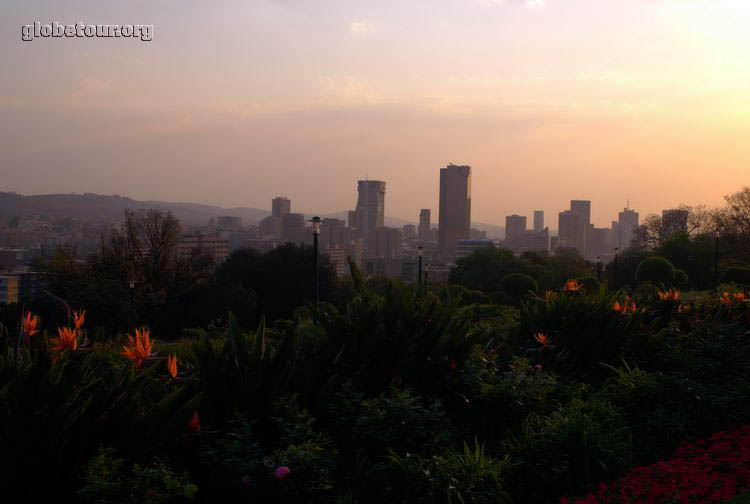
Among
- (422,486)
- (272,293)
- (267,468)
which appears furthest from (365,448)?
(272,293)

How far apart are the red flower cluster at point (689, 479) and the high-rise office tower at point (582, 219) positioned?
552 ft

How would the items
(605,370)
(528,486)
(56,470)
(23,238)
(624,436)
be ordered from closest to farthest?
(56,470) < (528,486) < (624,436) < (605,370) < (23,238)

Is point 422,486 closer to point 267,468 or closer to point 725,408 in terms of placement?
point 267,468

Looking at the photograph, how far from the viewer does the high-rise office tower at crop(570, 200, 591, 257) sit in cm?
17377

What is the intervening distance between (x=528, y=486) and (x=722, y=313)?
16.9ft

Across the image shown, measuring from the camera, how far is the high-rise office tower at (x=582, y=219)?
6842 inches

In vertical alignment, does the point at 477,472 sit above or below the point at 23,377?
below

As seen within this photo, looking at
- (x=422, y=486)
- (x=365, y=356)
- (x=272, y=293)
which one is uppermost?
(x=365, y=356)

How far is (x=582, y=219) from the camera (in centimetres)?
17988

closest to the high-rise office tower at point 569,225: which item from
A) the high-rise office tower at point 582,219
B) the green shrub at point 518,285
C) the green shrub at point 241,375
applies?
the high-rise office tower at point 582,219

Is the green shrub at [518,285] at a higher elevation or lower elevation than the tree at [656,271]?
lower

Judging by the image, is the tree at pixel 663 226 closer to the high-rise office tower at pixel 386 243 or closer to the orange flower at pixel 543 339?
the orange flower at pixel 543 339

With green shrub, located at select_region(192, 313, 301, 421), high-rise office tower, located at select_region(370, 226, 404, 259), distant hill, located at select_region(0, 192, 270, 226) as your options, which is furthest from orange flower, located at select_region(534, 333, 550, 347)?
high-rise office tower, located at select_region(370, 226, 404, 259)

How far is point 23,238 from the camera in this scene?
7862 centimetres
